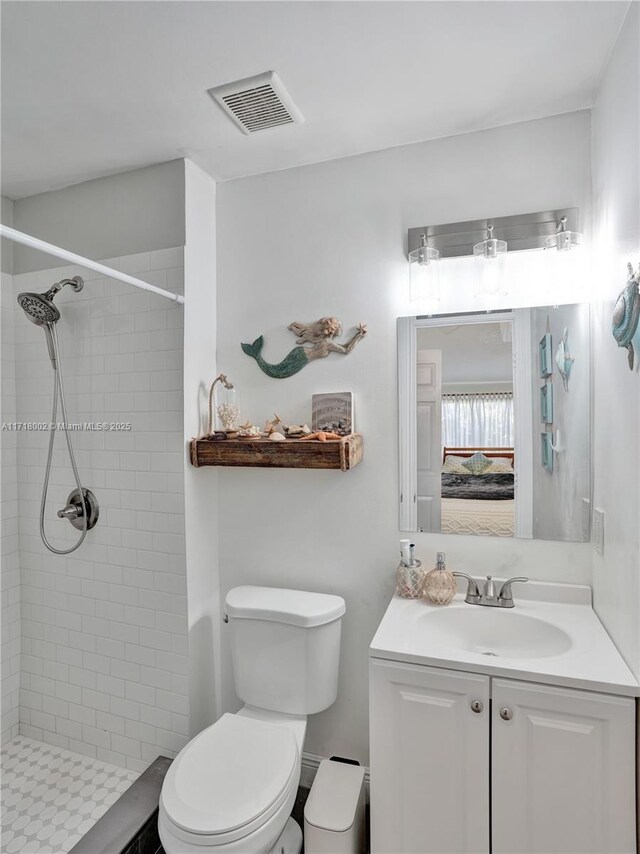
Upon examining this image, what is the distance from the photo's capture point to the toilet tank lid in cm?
174

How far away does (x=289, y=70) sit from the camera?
4.77 feet

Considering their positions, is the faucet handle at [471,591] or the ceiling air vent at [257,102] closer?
the ceiling air vent at [257,102]

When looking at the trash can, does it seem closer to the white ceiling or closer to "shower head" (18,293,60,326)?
"shower head" (18,293,60,326)

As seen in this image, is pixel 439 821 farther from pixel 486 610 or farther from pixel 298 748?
pixel 486 610

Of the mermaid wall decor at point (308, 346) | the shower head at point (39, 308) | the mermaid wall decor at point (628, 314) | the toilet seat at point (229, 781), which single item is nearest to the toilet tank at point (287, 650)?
the toilet seat at point (229, 781)

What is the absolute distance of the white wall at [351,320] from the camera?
5.69 feet

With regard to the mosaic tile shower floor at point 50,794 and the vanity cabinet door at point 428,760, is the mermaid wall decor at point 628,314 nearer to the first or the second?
the vanity cabinet door at point 428,760

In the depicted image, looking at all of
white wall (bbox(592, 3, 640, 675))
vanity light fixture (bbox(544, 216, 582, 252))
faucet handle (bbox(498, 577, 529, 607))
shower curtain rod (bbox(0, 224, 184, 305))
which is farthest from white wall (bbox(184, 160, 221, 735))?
white wall (bbox(592, 3, 640, 675))

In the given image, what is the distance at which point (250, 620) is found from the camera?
1802 mm

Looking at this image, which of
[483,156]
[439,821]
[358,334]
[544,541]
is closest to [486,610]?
[544,541]

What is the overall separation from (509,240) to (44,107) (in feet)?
5.38

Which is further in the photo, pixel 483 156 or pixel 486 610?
pixel 483 156

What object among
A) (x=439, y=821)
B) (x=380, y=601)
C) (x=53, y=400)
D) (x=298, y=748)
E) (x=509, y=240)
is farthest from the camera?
(x=53, y=400)

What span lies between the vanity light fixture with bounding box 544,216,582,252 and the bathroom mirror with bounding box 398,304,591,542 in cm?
20
